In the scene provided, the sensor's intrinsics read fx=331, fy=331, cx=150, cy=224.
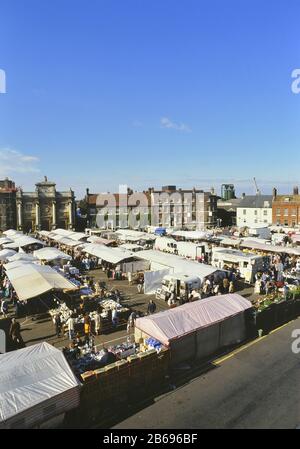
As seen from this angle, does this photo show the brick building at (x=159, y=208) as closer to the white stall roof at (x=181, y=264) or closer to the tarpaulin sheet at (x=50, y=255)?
the tarpaulin sheet at (x=50, y=255)

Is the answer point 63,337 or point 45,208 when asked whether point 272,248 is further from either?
point 45,208

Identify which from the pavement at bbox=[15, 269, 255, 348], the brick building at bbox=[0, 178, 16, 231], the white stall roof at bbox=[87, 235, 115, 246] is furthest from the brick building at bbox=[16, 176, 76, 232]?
the pavement at bbox=[15, 269, 255, 348]

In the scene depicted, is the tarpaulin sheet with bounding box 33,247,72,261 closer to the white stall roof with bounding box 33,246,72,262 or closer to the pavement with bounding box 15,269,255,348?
the white stall roof with bounding box 33,246,72,262

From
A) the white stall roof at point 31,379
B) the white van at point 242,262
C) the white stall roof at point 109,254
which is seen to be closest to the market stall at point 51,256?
the white stall roof at point 109,254

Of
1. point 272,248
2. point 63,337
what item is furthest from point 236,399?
point 272,248

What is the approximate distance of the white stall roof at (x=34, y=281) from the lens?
17.5 meters

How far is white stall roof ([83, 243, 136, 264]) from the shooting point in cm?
2767

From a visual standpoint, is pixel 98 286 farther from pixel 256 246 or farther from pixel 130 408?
pixel 256 246

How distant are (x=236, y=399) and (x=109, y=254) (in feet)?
66.0

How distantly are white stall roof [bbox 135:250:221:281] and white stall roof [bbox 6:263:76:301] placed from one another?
7968 mm

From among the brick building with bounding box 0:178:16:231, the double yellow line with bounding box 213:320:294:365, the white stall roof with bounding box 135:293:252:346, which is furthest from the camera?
the brick building with bounding box 0:178:16:231

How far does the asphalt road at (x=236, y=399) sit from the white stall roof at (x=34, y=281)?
9.41 m

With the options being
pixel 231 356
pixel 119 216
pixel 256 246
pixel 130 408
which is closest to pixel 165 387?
pixel 130 408
